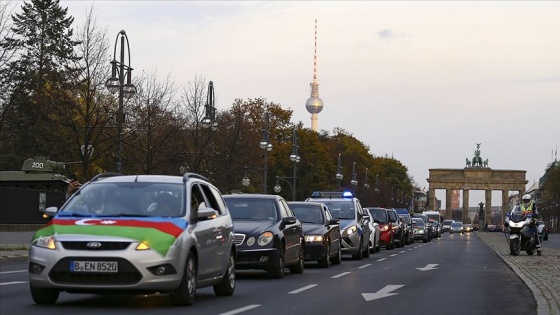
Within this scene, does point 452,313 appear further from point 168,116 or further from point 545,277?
point 168,116

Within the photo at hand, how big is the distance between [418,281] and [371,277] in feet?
4.93

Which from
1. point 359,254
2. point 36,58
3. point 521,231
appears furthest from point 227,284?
point 36,58

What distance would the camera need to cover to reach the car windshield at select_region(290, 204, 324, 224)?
27.3 m

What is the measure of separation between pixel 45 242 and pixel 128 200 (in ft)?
4.76

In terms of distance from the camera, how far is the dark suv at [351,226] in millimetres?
31592

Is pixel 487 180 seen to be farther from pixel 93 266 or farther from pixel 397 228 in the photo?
pixel 93 266

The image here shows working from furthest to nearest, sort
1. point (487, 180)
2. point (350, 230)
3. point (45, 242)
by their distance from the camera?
point (487, 180)
point (350, 230)
point (45, 242)

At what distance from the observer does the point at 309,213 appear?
27.5 meters

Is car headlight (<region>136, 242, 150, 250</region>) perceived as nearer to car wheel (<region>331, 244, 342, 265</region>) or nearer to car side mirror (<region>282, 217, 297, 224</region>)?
car side mirror (<region>282, 217, 297, 224</region>)

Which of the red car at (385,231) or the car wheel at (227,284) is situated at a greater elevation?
the red car at (385,231)

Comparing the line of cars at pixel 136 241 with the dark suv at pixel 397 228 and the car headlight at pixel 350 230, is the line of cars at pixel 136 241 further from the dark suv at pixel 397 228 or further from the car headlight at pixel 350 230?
the dark suv at pixel 397 228

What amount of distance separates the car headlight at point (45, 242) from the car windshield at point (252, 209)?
8755 mm

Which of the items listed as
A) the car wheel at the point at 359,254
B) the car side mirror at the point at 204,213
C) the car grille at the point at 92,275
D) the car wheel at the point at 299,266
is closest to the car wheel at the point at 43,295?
the car grille at the point at 92,275

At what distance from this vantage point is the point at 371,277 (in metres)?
22.4
